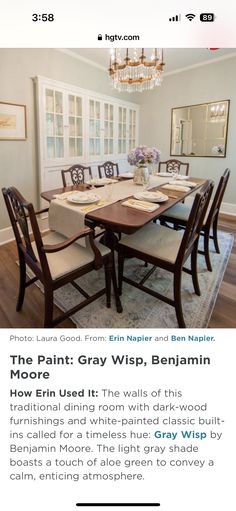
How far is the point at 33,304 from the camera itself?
1644 millimetres

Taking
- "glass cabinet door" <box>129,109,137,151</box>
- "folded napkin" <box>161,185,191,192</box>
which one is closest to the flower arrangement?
"folded napkin" <box>161,185,191,192</box>

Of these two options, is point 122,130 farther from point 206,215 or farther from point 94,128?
point 206,215

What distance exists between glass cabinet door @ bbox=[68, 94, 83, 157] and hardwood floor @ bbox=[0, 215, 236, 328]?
1.74m

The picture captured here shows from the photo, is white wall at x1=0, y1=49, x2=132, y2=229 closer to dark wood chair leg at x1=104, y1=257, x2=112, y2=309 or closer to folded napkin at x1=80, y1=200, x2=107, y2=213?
folded napkin at x1=80, y1=200, x2=107, y2=213

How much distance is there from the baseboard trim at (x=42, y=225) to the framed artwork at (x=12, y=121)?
0.86 metres

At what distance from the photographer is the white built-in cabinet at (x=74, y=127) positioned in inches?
110

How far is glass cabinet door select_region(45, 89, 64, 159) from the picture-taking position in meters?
2.81

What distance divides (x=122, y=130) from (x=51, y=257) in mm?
3441

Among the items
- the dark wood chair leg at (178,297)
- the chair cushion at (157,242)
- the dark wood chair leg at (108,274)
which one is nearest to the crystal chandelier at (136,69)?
the chair cushion at (157,242)

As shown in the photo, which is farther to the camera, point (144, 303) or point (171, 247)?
point (144, 303)
